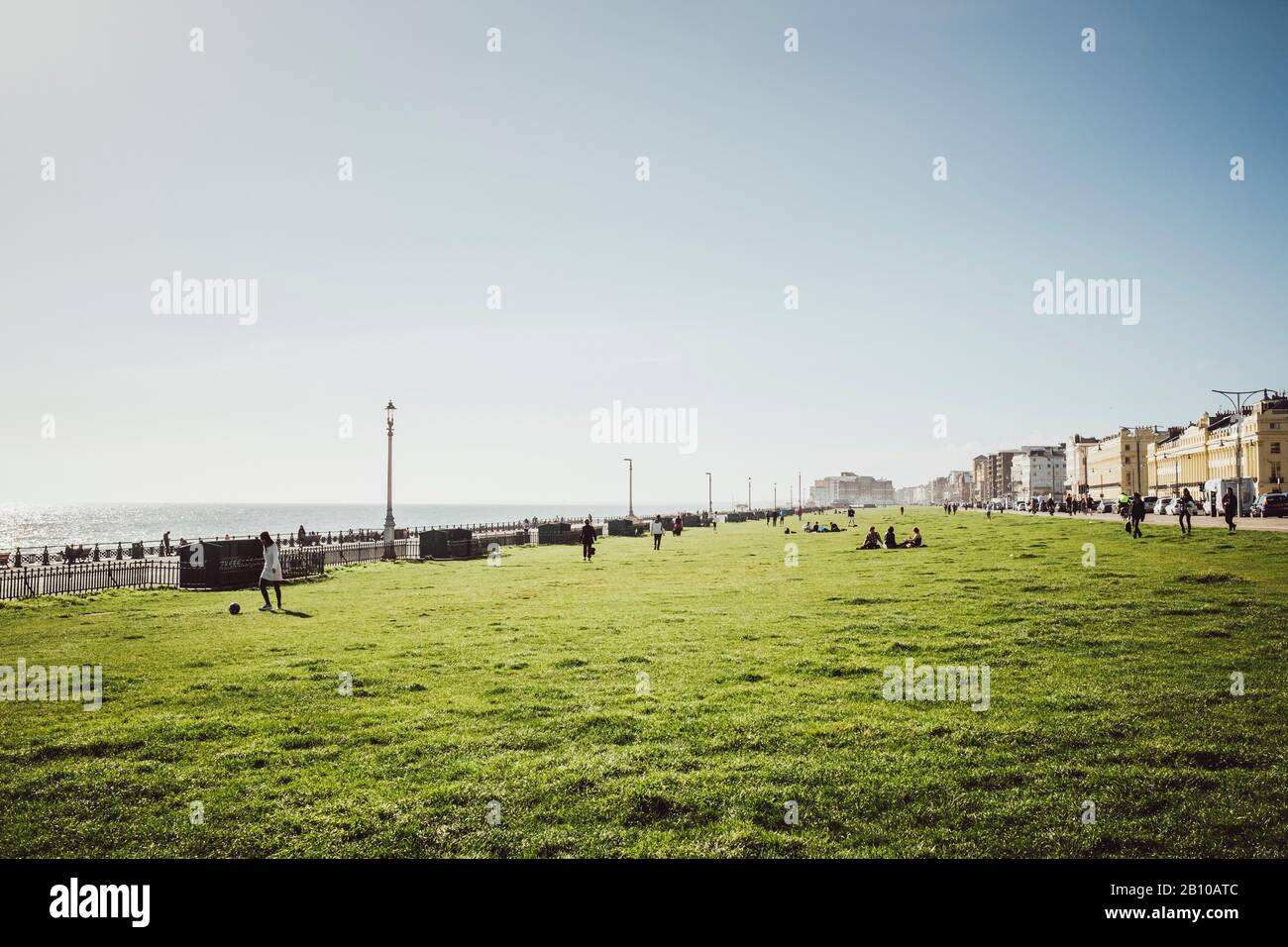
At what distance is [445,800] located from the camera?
19.4 feet

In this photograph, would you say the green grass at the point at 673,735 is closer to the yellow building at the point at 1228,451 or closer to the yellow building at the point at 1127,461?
the yellow building at the point at 1228,451

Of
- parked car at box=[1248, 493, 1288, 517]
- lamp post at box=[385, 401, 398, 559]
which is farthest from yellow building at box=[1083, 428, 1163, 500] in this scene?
lamp post at box=[385, 401, 398, 559]

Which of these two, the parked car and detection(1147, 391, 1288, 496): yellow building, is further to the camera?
detection(1147, 391, 1288, 496): yellow building

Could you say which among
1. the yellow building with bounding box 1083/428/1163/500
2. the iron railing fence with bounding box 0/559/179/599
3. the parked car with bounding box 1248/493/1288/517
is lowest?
the iron railing fence with bounding box 0/559/179/599

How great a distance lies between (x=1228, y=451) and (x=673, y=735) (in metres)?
133

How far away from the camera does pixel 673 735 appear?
744 cm

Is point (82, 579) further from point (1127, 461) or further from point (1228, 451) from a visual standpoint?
point (1127, 461)

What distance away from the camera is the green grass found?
5.30 metres

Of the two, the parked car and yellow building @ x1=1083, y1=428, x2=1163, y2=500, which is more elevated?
yellow building @ x1=1083, y1=428, x2=1163, y2=500

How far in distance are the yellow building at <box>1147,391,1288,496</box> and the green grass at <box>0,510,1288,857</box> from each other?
95.2 m

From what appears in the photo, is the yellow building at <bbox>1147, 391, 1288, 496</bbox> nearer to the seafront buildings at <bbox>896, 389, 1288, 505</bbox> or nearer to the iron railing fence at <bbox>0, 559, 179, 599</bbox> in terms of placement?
the seafront buildings at <bbox>896, 389, 1288, 505</bbox>
